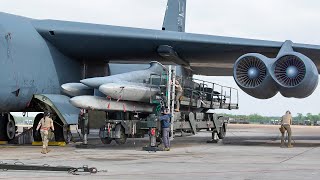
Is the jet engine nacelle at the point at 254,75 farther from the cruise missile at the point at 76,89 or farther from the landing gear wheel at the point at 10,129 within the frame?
the landing gear wheel at the point at 10,129

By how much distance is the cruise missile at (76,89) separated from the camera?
50.8ft

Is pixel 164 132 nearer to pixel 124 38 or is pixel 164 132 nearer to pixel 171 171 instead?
pixel 124 38

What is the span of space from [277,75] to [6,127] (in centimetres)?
878

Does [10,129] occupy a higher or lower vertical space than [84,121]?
lower

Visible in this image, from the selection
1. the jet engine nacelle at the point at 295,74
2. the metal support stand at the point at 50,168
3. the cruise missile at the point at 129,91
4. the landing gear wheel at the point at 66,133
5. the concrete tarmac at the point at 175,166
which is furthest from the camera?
the landing gear wheel at the point at 66,133

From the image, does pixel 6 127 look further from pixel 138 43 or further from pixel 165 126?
pixel 165 126

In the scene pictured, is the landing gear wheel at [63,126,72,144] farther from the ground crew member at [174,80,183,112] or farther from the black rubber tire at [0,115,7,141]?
the ground crew member at [174,80,183,112]

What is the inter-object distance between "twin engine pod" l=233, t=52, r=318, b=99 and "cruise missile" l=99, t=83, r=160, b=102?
2557 millimetres

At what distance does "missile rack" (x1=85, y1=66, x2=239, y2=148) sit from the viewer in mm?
14930

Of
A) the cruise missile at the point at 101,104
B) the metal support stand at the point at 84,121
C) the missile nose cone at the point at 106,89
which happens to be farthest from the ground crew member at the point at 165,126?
the metal support stand at the point at 84,121

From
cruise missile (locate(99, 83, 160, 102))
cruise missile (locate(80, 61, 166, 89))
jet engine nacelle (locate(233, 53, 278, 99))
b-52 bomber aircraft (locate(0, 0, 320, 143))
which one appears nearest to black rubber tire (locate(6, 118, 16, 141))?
b-52 bomber aircraft (locate(0, 0, 320, 143))

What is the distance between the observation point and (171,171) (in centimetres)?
898

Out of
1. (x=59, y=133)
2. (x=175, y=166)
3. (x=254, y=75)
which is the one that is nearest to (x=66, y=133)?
(x=59, y=133)

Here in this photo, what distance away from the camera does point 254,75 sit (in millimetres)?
15234
